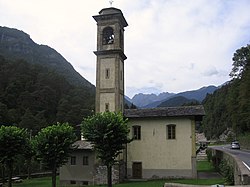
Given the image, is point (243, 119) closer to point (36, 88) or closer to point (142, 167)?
point (142, 167)

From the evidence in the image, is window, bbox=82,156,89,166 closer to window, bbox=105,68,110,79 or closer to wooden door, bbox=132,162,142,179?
wooden door, bbox=132,162,142,179

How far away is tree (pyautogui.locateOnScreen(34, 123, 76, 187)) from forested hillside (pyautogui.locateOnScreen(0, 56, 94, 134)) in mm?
38473

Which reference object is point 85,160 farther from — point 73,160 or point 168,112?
point 168,112

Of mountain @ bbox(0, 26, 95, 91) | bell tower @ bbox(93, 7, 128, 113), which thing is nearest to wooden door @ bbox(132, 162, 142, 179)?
bell tower @ bbox(93, 7, 128, 113)

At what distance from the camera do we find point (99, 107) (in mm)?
28859

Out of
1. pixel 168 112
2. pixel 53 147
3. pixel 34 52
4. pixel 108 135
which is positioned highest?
pixel 34 52

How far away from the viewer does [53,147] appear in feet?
78.7

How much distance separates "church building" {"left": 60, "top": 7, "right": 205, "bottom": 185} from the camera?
27328mm

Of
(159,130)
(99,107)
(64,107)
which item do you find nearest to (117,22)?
(99,107)

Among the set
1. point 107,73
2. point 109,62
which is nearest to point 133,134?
point 107,73

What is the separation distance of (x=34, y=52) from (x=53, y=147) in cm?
11314

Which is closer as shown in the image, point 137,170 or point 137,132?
point 137,170

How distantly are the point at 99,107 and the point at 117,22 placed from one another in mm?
8166

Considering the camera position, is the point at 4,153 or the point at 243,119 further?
the point at 243,119
